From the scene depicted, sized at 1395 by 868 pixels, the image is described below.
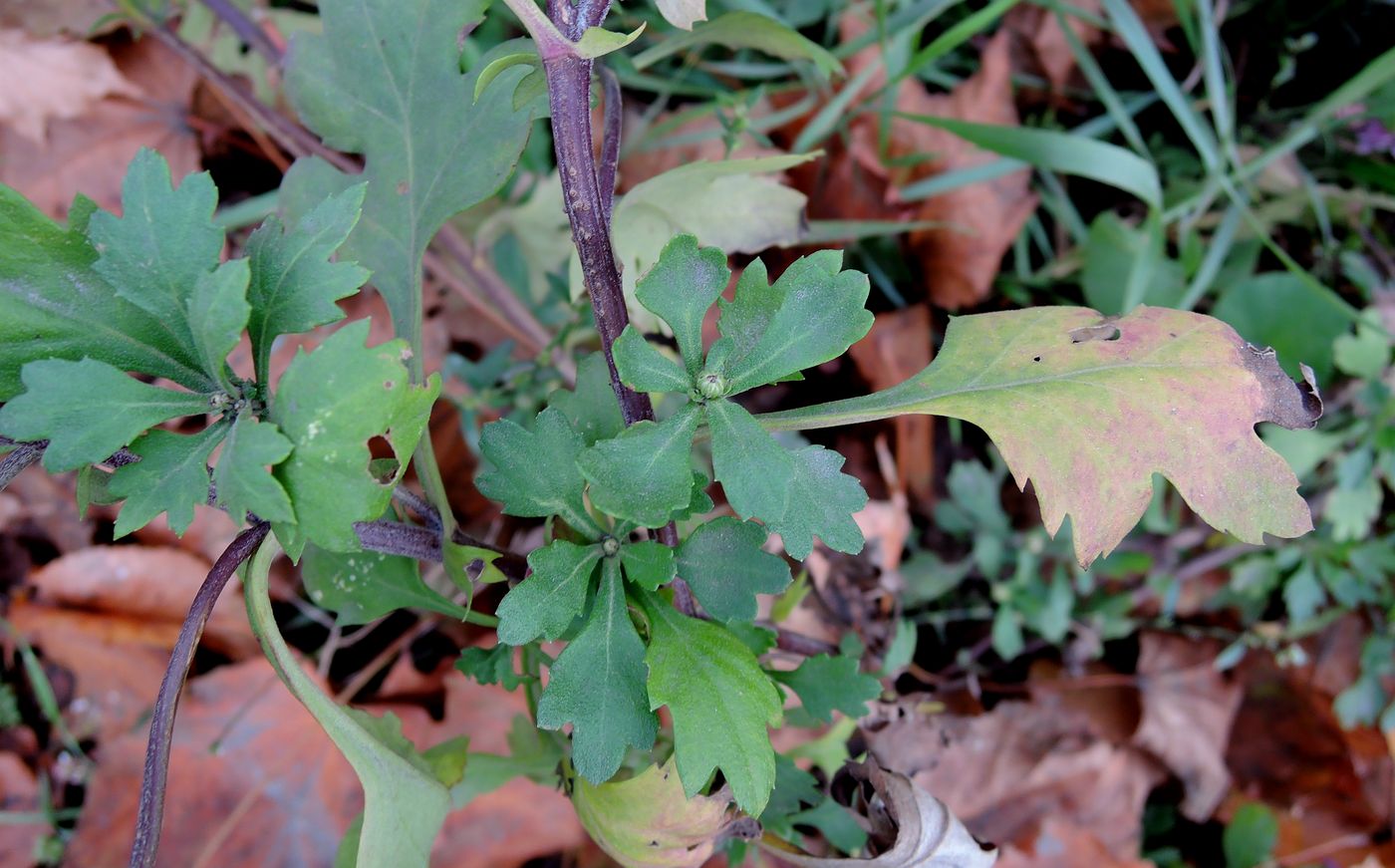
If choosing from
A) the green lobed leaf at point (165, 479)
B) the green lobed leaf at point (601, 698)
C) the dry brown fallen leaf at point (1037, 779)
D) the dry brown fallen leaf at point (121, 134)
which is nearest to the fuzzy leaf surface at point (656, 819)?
the green lobed leaf at point (601, 698)

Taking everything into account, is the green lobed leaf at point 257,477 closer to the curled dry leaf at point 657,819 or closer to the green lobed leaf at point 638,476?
the green lobed leaf at point 638,476

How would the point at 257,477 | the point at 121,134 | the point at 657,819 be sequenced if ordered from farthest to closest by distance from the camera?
1. the point at 121,134
2. the point at 657,819
3. the point at 257,477

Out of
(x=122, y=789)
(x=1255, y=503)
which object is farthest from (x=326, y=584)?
(x=122, y=789)

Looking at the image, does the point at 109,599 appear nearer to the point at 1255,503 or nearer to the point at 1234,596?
the point at 1255,503

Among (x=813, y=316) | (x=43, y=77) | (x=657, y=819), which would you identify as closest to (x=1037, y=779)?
(x=657, y=819)

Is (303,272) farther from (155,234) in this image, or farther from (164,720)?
(164,720)
